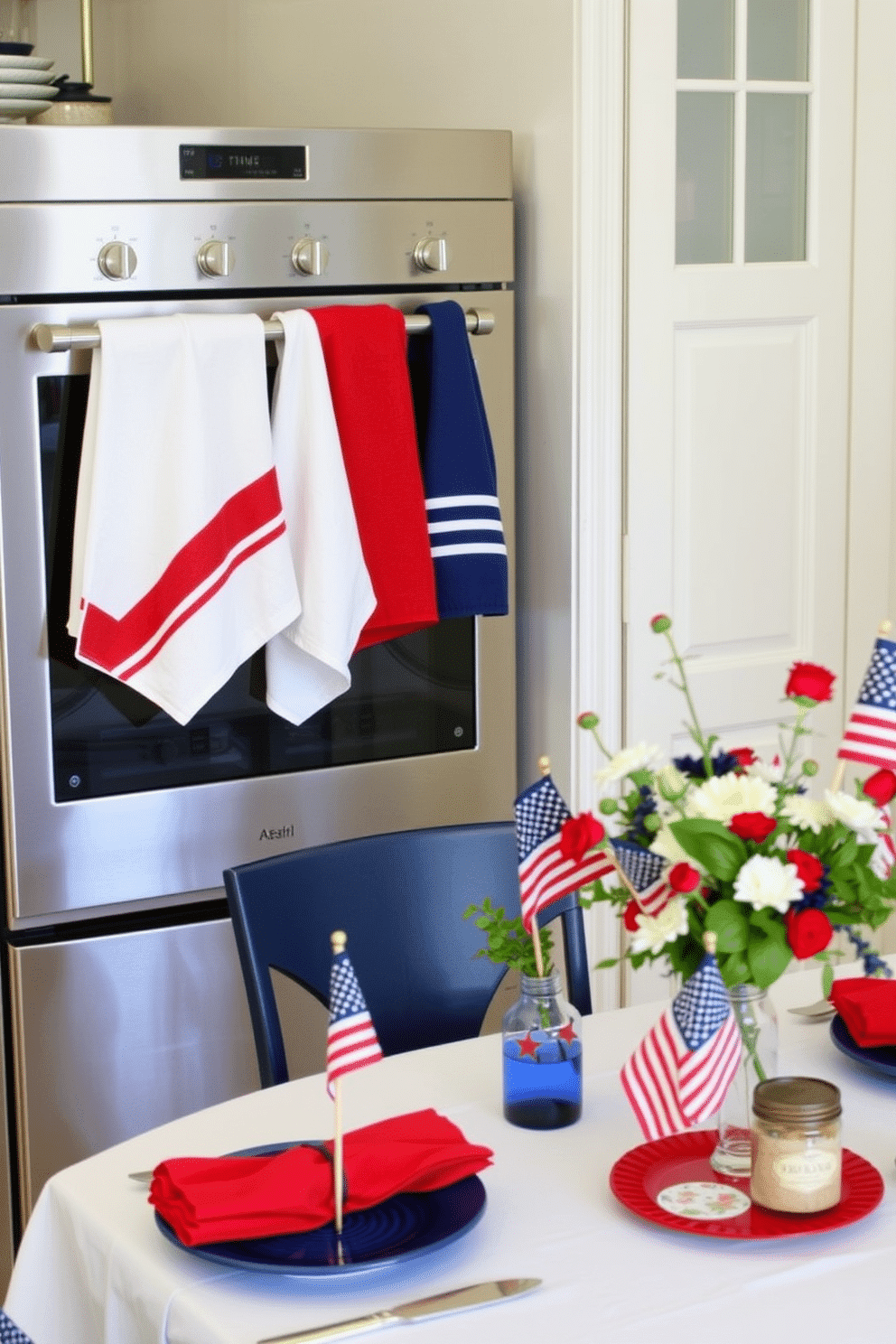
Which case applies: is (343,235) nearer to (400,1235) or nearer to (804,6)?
(804,6)

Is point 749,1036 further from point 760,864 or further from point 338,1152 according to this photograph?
point 338,1152

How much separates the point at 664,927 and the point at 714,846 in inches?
2.6

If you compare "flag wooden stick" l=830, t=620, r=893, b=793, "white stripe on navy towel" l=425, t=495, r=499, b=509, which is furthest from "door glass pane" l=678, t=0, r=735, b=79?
"flag wooden stick" l=830, t=620, r=893, b=793

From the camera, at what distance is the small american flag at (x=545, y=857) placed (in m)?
1.43

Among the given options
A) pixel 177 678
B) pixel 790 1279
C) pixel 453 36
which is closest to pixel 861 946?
pixel 790 1279

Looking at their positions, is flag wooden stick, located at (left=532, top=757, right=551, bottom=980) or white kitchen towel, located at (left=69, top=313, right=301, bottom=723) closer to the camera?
flag wooden stick, located at (left=532, top=757, right=551, bottom=980)

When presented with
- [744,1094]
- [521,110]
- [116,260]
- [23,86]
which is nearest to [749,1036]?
[744,1094]

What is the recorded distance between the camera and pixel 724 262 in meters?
2.57

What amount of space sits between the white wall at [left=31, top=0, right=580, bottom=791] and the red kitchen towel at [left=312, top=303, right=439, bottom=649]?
0.27 metres

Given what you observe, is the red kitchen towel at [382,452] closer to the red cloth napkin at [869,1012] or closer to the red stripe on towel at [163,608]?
the red stripe on towel at [163,608]

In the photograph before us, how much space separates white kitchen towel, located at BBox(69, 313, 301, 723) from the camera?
214 cm

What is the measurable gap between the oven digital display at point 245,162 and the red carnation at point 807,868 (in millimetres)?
1369

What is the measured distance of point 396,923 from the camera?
186 centimetres

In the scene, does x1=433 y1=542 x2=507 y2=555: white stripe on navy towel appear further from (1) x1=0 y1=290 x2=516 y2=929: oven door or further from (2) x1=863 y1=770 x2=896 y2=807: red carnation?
(2) x1=863 y1=770 x2=896 y2=807: red carnation
